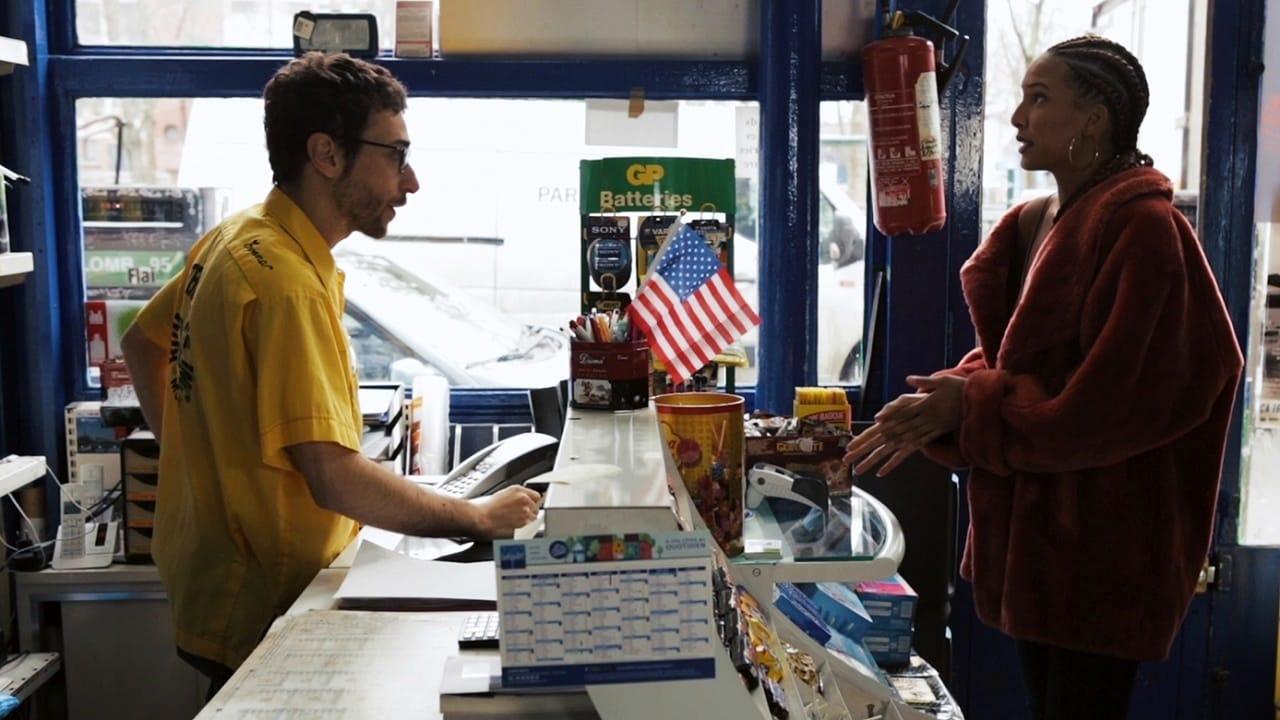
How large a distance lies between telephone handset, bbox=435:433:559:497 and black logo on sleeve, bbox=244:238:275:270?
0.63m

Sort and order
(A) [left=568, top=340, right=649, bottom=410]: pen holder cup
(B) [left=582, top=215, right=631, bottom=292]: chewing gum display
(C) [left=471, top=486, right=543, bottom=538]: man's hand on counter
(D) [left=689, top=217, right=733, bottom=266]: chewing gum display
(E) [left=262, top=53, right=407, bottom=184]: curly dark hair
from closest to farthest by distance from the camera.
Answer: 1. (A) [left=568, top=340, right=649, bottom=410]: pen holder cup
2. (C) [left=471, top=486, right=543, bottom=538]: man's hand on counter
3. (E) [left=262, top=53, right=407, bottom=184]: curly dark hair
4. (B) [left=582, top=215, right=631, bottom=292]: chewing gum display
5. (D) [left=689, top=217, right=733, bottom=266]: chewing gum display

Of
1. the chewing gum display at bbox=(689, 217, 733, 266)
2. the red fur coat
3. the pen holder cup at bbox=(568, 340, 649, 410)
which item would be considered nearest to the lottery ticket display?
the pen holder cup at bbox=(568, 340, 649, 410)

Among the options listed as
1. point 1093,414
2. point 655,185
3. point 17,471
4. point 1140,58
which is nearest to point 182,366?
point 17,471

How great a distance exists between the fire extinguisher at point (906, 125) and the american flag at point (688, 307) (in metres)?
1.03

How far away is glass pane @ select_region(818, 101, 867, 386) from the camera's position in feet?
11.1

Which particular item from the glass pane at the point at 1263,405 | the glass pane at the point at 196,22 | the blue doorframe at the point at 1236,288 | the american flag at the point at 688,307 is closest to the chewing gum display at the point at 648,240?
the american flag at the point at 688,307

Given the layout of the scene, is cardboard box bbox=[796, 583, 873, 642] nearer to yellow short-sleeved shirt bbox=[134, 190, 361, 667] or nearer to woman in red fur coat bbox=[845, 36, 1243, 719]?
woman in red fur coat bbox=[845, 36, 1243, 719]

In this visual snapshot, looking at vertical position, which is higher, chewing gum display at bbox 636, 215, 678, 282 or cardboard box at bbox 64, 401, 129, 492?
chewing gum display at bbox 636, 215, 678, 282

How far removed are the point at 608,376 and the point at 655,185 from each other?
1.19m

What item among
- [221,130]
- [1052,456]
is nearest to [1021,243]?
[1052,456]

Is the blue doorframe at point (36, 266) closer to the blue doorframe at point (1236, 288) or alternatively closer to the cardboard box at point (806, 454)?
the cardboard box at point (806, 454)

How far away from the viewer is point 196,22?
3322 millimetres

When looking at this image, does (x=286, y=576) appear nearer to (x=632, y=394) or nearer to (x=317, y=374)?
(x=317, y=374)

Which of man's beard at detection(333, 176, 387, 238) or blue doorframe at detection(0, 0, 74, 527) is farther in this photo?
blue doorframe at detection(0, 0, 74, 527)
